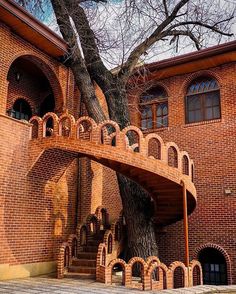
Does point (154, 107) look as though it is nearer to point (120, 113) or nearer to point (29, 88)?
point (120, 113)

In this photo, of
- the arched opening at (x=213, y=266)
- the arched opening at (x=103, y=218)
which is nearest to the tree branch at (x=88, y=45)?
the arched opening at (x=103, y=218)

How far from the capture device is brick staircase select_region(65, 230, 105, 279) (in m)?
8.44

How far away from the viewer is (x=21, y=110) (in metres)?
11.6

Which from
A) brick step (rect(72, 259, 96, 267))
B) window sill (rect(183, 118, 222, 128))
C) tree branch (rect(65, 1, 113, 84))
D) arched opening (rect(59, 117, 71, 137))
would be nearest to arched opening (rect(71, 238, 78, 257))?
brick step (rect(72, 259, 96, 267))

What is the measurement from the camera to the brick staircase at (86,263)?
27.7ft

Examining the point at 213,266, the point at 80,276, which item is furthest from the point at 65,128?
the point at 213,266

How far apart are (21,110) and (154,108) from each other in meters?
4.36

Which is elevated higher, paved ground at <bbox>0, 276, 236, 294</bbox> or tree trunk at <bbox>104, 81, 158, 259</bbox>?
tree trunk at <bbox>104, 81, 158, 259</bbox>

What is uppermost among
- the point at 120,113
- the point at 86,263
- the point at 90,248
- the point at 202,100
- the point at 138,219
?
the point at 202,100

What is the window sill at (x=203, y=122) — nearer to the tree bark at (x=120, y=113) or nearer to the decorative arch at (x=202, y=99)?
the decorative arch at (x=202, y=99)

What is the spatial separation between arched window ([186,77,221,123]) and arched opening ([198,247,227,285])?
400 centimetres

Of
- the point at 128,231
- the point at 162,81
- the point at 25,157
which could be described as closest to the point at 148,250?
the point at 128,231

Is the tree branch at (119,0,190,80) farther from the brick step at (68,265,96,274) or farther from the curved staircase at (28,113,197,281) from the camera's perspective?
the brick step at (68,265,96,274)

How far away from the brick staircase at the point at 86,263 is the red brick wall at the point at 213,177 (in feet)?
8.56
